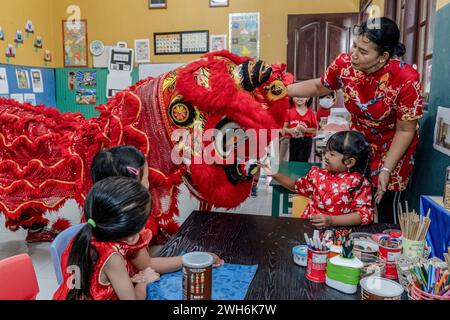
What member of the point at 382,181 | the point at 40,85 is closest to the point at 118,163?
the point at 382,181

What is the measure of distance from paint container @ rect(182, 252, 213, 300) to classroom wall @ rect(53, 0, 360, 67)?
4.06 m

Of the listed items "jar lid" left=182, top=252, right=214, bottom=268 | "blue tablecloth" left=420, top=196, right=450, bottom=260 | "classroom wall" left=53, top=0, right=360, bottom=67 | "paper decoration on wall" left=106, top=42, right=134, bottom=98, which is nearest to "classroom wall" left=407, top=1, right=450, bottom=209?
"blue tablecloth" left=420, top=196, right=450, bottom=260

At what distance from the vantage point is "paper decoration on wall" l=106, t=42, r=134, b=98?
16.0ft

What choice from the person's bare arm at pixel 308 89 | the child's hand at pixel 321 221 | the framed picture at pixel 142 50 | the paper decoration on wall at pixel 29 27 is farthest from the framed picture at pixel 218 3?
the child's hand at pixel 321 221

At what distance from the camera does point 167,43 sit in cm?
480

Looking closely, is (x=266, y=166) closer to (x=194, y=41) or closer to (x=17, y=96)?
(x=194, y=41)

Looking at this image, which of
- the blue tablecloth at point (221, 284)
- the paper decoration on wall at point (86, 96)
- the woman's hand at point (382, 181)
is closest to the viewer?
the blue tablecloth at point (221, 284)

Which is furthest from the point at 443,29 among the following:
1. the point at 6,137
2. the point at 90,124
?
the point at 6,137

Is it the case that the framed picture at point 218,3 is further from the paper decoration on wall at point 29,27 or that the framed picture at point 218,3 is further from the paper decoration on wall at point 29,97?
the paper decoration on wall at point 29,97

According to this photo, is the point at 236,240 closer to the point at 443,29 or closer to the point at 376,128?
the point at 376,128

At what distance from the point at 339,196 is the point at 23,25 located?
4.16 m

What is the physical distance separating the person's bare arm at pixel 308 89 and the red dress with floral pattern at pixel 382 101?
45 mm

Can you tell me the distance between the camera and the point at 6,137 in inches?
72.4

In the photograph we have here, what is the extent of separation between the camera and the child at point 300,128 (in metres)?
3.76
